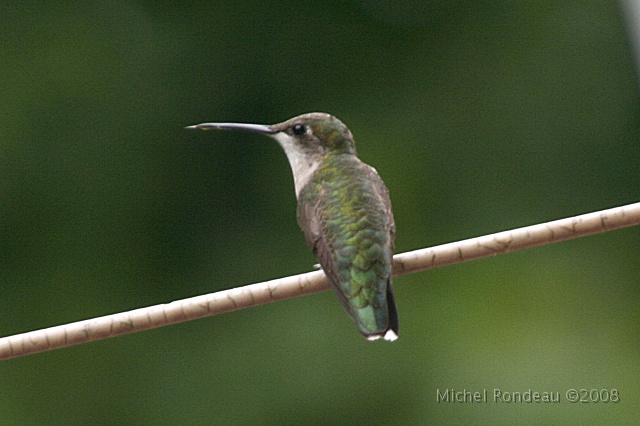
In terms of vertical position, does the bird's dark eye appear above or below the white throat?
above

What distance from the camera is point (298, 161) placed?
9.31ft

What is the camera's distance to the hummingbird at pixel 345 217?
2119 millimetres

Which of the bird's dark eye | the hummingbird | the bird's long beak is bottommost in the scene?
the hummingbird

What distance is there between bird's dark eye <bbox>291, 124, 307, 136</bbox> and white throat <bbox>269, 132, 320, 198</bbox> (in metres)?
0.02

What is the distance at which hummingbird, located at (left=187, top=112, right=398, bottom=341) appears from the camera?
212 centimetres

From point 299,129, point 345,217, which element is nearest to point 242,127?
point 299,129

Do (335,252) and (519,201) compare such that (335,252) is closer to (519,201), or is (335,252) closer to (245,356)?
(245,356)

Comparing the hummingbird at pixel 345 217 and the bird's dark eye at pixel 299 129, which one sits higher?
the bird's dark eye at pixel 299 129

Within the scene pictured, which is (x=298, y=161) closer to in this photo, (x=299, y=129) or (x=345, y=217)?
(x=299, y=129)

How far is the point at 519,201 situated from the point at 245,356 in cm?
156

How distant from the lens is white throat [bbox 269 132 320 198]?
279 centimetres

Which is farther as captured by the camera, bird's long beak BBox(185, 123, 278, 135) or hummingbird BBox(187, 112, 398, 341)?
bird's long beak BBox(185, 123, 278, 135)

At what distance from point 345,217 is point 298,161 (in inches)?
20.0

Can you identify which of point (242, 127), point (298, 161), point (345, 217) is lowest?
point (345, 217)
